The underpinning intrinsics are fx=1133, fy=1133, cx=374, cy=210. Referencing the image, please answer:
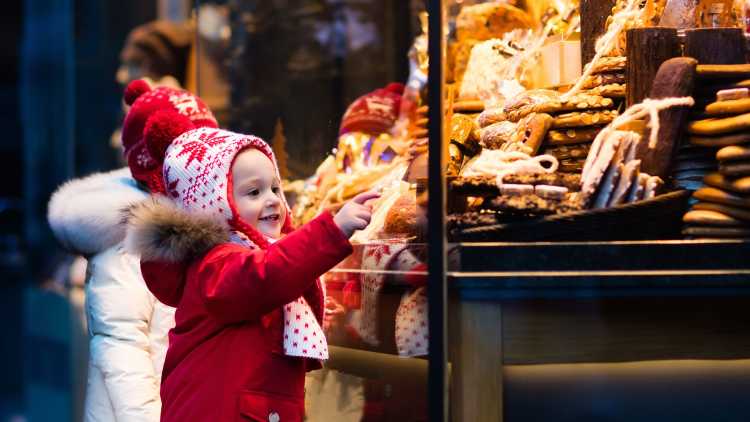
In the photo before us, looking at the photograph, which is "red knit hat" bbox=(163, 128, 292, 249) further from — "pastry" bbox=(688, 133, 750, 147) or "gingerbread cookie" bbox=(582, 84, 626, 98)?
"pastry" bbox=(688, 133, 750, 147)

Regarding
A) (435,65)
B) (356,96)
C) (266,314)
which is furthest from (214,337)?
(356,96)

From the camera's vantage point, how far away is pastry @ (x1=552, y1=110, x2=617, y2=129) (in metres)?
2.42

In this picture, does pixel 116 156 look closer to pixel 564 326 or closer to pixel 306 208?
pixel 306 208

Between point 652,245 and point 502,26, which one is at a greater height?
point 502,26

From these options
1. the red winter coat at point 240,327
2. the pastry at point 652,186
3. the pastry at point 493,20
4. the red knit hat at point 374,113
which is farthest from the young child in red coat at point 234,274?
the red knit hat at point 374,113

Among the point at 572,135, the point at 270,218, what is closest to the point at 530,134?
the point at 572,135

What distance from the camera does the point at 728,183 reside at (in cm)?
224

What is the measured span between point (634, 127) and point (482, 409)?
678 mm

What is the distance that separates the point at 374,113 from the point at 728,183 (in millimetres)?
1551

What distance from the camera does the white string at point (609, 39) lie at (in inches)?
100

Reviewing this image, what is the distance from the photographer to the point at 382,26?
15.4 feet

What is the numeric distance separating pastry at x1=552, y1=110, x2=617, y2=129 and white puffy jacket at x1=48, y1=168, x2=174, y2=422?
1.14 metres

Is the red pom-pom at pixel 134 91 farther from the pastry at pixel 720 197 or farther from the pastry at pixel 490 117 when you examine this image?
the pastry at pixel 720 197

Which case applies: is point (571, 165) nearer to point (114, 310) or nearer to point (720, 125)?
point (720, 125)
